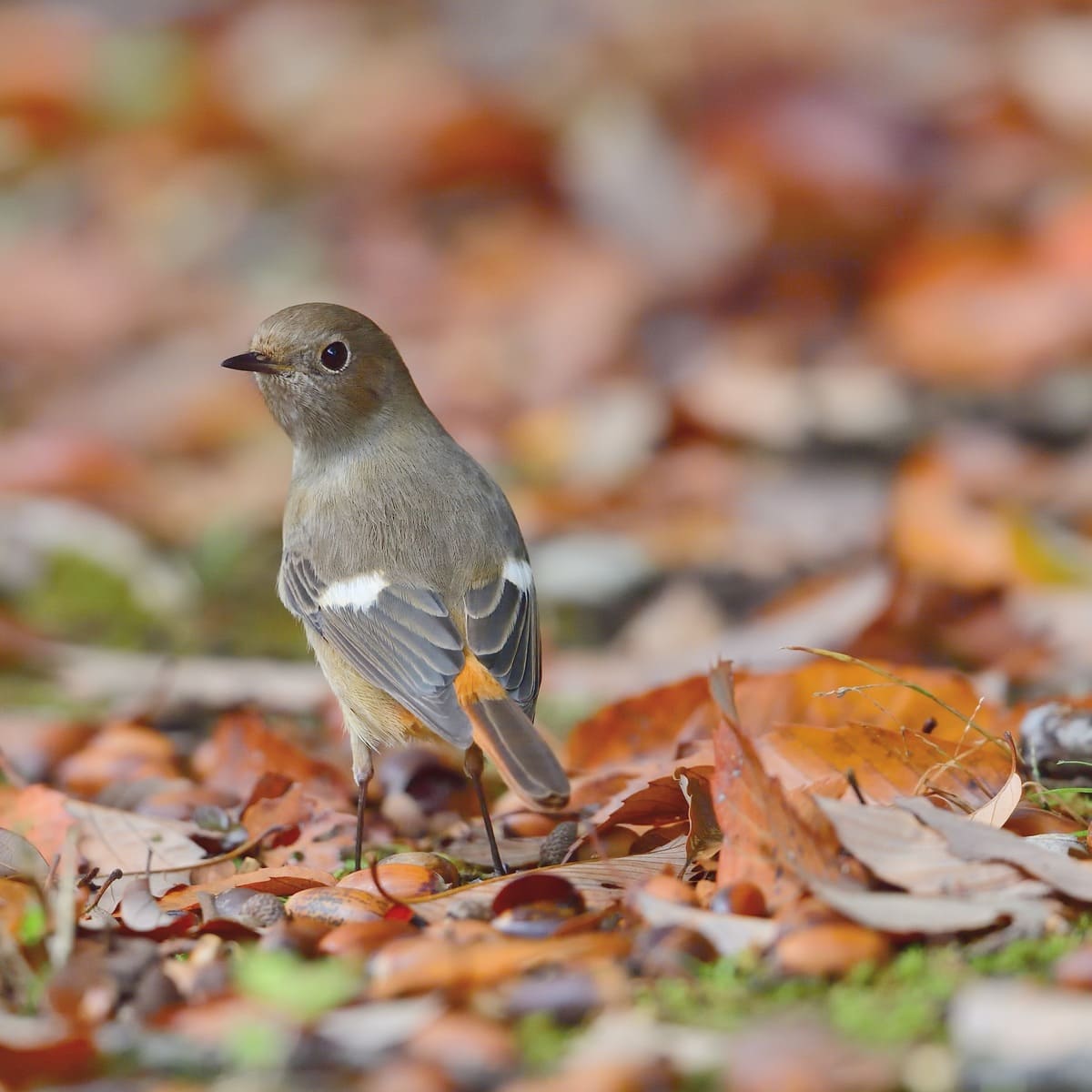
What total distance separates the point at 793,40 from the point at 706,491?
578 cm

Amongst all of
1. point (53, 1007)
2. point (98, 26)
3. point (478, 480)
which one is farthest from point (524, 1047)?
point (98, 26)

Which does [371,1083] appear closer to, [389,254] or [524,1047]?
[524,1047]

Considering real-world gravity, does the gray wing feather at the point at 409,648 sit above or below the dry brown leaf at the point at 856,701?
above

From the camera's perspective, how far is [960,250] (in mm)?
9742

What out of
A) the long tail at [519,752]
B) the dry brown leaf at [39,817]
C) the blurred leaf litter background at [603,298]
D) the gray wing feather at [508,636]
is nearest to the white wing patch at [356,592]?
the gray wing feather at [508,636]

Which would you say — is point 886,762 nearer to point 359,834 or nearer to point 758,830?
point 758,830

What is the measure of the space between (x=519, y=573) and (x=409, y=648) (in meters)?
0.43

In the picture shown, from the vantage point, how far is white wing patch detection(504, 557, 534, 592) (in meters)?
4.15

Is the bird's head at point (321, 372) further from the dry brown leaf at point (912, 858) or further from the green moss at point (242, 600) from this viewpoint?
the dry brown leaf at point (912, 858)

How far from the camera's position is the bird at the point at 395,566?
3762 mm

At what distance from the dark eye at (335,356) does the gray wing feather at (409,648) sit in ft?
2.26

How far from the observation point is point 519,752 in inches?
135

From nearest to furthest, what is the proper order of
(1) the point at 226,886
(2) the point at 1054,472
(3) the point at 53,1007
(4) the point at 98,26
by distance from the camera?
1. (3) the point at 53,1007
2. (1) the point at 226,886
3. (2) the point at 1054,472
4. (4) the point at 98,26

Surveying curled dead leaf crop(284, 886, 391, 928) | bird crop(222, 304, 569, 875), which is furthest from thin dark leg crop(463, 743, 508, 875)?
curled dead leaf crop(284, 886, 391, 928)
